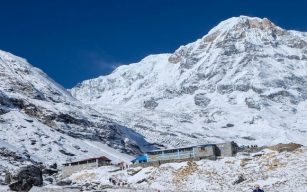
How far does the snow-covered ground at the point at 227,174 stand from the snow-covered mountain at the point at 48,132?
44517 mm

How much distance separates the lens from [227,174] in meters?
61.9

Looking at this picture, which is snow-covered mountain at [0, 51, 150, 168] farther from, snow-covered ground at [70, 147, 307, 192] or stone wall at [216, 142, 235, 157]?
stone wall at [216, 142, 235, 157]

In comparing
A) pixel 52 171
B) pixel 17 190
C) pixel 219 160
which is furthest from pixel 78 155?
pixel 17 190

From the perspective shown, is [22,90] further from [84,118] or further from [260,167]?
[260,167]

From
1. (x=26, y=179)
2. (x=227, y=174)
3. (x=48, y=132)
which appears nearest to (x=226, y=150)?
(x=227, y=174)

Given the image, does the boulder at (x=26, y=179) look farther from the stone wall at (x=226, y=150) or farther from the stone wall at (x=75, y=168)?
the stone wall at (x=226, y=150)

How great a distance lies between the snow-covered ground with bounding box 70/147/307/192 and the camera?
5494 centimetres

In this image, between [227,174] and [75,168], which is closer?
[227,174]

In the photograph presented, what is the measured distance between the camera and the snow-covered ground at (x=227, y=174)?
54.9 meters

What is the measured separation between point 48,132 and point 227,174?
99610 millimetres

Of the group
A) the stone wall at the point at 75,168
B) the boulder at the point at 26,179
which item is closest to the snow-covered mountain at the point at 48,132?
the stone wall at the point at 75,168

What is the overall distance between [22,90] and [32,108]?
938 inches

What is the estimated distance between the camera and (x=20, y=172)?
63.2m

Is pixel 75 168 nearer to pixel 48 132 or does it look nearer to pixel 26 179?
pixel 26 179
